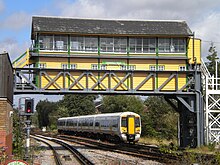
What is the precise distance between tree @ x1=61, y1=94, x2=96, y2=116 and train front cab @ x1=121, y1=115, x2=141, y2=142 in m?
49.8

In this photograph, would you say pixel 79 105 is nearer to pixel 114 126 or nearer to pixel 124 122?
pixel 114 126

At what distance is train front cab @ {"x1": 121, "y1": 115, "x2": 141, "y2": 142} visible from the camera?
33094 mm

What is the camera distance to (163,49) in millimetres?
29609

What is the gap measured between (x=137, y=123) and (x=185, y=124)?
224 inches

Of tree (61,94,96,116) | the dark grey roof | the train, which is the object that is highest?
the dark grey roof

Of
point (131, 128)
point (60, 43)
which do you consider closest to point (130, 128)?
point (131, 128)

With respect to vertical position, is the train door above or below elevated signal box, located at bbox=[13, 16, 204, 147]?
below

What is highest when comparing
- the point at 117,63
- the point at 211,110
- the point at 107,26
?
the point at 107,26

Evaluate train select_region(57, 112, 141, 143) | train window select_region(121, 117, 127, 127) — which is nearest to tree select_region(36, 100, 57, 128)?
train select_region(57, 112, 141, 143)

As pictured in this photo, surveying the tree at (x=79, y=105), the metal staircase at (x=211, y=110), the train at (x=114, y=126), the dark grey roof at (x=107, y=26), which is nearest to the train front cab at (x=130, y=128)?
the train at (x=114, y=126)

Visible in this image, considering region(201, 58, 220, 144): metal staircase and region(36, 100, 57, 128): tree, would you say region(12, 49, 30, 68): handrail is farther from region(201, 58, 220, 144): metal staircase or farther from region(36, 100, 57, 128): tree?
region(36, 100, 57, 128): tree

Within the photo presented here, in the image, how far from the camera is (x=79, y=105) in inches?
3356

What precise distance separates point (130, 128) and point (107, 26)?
8231 millimetres

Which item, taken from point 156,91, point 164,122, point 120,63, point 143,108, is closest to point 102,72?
point 120,63
